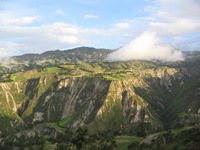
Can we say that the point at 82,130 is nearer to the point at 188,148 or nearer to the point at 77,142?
the point at 77,142

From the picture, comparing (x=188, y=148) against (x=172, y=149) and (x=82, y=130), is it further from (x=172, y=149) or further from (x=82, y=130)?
(x=82, y=130)

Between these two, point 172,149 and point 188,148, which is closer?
point 188,148

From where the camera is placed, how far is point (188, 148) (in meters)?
175

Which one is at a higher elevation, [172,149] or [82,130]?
[82,130]

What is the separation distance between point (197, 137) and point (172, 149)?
1864 cm

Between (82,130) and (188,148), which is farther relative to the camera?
(82,130)

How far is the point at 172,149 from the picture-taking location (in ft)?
636

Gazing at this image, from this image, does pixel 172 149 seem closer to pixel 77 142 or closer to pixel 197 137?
pixel 197 137

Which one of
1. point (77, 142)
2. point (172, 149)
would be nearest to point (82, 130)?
point (77, 142)

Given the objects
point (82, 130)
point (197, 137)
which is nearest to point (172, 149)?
point (197, 137)

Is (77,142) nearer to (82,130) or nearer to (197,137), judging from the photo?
(82,130)

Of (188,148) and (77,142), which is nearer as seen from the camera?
(188,148)

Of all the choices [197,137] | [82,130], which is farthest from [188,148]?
[82,130]

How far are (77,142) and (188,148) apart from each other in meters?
61.8
